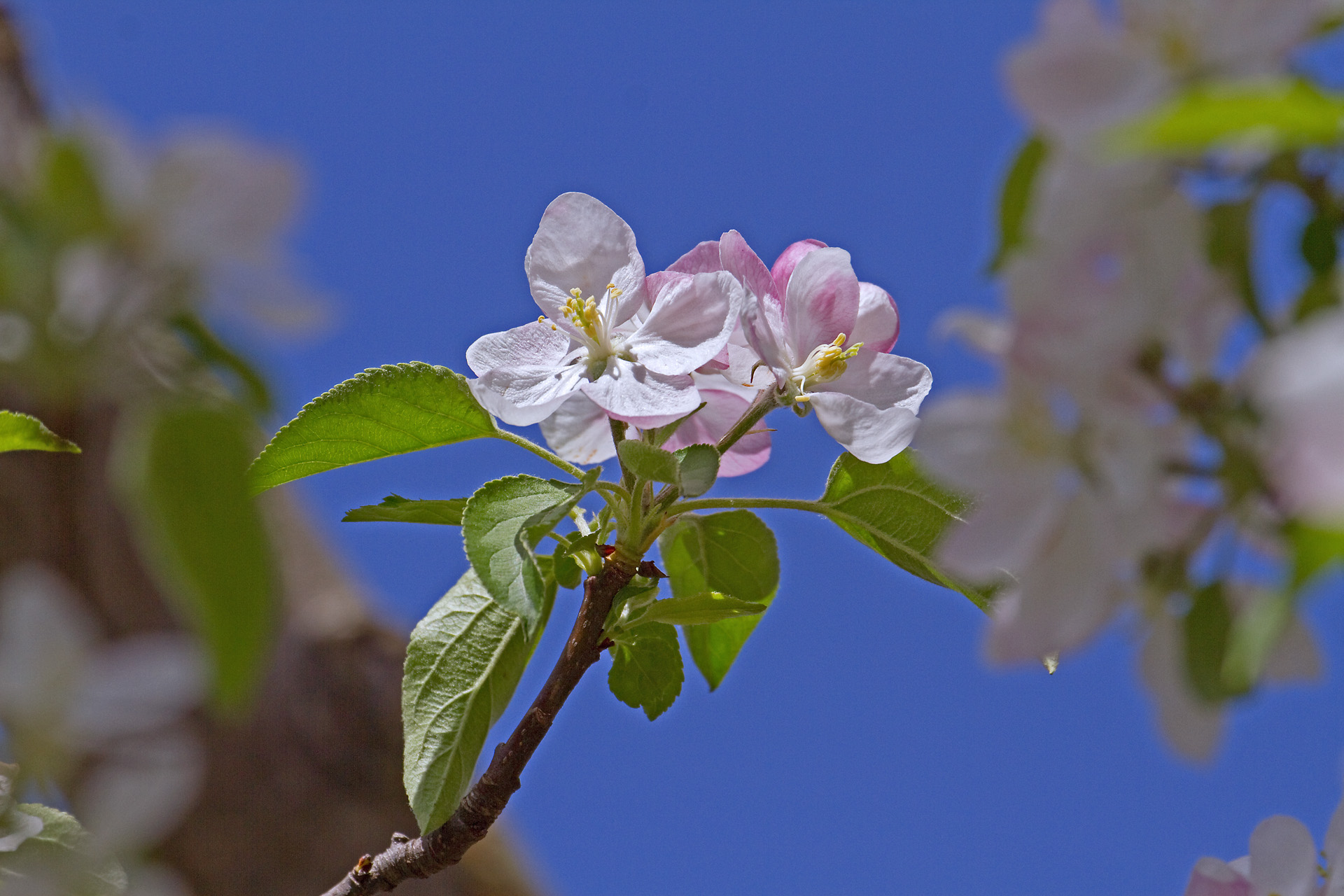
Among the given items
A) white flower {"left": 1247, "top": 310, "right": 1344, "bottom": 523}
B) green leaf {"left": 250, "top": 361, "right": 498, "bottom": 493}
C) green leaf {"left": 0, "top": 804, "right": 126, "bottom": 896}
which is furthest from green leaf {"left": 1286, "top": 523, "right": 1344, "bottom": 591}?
green leaf {"left": 250, "top": 361, "right": 498, "bottom": 493}

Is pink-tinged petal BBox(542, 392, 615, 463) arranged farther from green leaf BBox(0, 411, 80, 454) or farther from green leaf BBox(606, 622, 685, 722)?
green leaf BBox(0, 411, 80, 454)

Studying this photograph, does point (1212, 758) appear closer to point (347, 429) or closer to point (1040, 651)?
point (1040, 651)

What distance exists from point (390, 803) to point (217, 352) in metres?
3.24

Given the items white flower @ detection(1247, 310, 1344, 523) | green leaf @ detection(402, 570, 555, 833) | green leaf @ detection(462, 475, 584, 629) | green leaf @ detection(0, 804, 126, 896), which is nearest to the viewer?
white flower @ detection(1247, 310, 1344, 523)

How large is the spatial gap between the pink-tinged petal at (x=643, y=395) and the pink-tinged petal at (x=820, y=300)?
0.17 feet

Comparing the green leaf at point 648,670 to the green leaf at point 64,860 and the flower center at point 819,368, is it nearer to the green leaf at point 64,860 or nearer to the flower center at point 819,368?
the flower center at point 819,368

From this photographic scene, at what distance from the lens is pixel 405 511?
1.74ft

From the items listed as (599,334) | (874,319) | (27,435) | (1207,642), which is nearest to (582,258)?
(599,334)

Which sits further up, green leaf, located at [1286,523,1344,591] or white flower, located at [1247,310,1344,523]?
white flower, located at [1247,310,1344,523]

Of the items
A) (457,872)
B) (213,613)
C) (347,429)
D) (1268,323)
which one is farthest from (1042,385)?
(457,872)

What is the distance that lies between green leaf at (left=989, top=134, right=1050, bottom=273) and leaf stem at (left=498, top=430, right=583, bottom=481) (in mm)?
318

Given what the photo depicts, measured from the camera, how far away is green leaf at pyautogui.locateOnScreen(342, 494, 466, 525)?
529mm

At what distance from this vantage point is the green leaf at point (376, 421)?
0.51 m

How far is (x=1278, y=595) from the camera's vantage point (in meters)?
0.19
